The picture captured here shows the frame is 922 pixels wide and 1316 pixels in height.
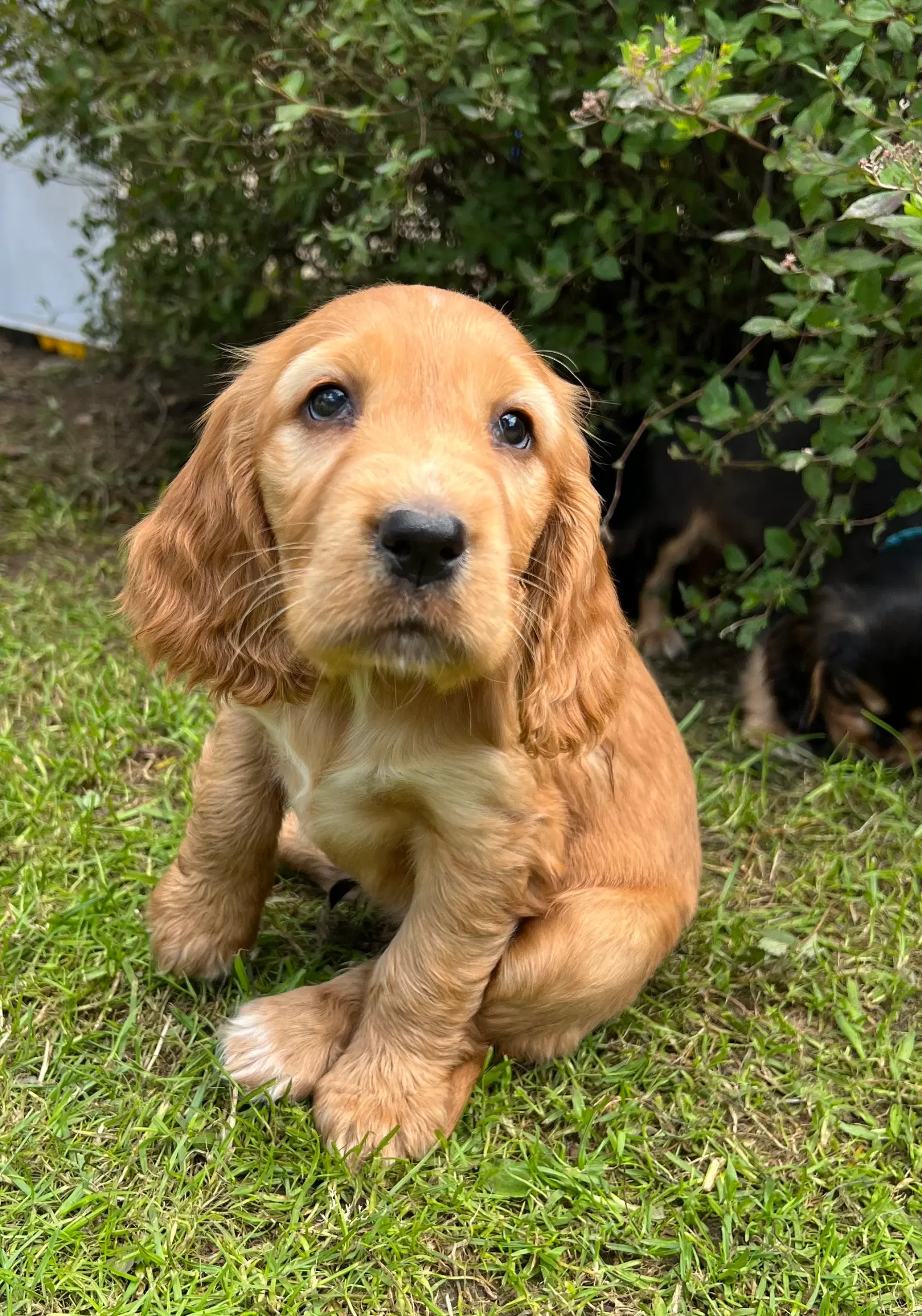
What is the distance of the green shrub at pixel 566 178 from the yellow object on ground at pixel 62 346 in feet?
3.33

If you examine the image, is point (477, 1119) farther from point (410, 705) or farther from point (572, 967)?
point (410, 705)

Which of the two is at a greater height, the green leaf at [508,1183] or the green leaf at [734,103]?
the green leaf at [734,103]

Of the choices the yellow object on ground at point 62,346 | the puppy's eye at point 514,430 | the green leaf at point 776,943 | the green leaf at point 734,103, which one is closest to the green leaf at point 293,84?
the green leaf at point 734,103

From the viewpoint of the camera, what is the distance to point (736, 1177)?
211 cm

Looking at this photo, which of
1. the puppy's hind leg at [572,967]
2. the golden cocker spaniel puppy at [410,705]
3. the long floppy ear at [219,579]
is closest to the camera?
the golden cocker spaniel puppy at [410,705]

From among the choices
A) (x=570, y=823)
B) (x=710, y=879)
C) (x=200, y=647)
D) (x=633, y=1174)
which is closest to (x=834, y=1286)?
(x=633, y=1174)

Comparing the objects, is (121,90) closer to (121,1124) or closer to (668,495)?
(668,495)

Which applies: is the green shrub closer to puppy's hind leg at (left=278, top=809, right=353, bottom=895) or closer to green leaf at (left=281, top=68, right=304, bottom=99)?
green leaf at (left=281, top=68, right=304, bottom=99)

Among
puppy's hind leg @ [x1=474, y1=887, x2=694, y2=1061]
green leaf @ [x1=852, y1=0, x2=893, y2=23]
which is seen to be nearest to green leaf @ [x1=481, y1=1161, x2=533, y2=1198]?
puppy's hind leg @ [x1=474, y1=887, x2=694, y2=1061]

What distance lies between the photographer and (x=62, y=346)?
6082 millimetres

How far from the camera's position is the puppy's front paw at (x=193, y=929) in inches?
90.1

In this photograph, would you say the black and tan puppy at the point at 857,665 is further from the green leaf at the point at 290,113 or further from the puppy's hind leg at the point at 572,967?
the green leaf at the point at 290,113

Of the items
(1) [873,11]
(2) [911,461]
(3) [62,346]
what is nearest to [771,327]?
(2) [911,461]

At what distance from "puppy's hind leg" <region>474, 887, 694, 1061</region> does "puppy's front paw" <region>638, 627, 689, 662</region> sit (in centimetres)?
201
